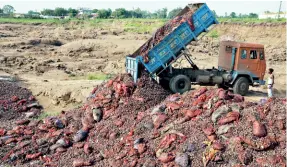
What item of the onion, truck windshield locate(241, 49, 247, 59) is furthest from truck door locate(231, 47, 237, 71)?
the onion

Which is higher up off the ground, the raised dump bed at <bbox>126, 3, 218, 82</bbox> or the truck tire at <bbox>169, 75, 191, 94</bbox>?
the raised dump bed at <bbox>126, 3, 218, 82</bbox>

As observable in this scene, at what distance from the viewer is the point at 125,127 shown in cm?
944

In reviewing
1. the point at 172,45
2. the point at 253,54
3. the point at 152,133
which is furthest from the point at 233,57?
the point at 152,133

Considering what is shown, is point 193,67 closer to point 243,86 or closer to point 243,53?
point 243,53

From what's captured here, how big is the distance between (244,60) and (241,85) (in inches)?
41.0

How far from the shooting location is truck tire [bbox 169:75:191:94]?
46.5 feet

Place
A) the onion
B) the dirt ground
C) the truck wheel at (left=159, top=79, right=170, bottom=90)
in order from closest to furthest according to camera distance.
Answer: the onion → the truck wheel at (left=159, top=79, right=170, bottom=90) → the dirt ground

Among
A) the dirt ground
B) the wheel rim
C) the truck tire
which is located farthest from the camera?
the dirt ground

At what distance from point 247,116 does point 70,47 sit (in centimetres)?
2498

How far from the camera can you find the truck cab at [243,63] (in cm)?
1448

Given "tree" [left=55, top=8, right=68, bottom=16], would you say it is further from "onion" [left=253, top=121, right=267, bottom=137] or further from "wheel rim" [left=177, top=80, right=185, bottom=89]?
"onion" [left=253, top=121, right=267, bottom=137]

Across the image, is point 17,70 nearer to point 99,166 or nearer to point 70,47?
point 70,47

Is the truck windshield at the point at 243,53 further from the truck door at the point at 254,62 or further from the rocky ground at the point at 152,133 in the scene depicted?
the rocky ground at the point at 152,133

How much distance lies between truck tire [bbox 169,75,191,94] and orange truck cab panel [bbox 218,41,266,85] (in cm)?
191
